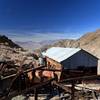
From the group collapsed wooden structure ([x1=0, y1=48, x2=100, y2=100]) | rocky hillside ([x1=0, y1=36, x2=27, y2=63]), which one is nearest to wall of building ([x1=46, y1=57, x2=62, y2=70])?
rocky hillside ([x1=0, y1=36, x2=27, y2=63])

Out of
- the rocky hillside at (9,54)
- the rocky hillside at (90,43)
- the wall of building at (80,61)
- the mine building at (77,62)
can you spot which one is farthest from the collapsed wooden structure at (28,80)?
the rocky hillside at (90,43)

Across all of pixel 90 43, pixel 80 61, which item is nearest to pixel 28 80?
pixel 80 61

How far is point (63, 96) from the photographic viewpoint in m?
24.8

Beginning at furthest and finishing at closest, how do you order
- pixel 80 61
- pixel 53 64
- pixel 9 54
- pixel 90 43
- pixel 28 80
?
pixel 90 43
pixel 9 54
pixel 53 64
pixel 80 61
pixel 28 80

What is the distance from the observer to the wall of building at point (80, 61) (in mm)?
35094

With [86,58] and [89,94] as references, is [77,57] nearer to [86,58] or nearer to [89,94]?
Answer: [86,58]

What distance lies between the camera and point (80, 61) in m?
36.2

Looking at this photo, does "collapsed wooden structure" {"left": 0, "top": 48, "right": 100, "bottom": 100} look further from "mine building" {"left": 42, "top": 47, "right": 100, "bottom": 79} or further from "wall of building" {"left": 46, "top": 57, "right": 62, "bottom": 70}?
"wall of building" {"left": 46, "top": 57, "right": 62, "bottom": 70}

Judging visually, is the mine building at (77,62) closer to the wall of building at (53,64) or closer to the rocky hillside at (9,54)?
the wall of building at (53,64)

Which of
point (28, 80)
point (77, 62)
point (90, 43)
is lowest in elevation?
point (28, 80)

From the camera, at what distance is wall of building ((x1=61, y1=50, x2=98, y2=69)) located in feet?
115

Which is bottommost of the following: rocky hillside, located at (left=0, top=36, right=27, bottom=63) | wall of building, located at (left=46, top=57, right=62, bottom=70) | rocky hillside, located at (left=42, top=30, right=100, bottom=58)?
wall of building, located at (left=46, top=57, right=62, bottom=70)

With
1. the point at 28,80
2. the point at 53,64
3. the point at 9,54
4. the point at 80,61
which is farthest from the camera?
the point at 9,54

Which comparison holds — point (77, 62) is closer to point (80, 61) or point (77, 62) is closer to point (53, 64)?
point (80, 61)
